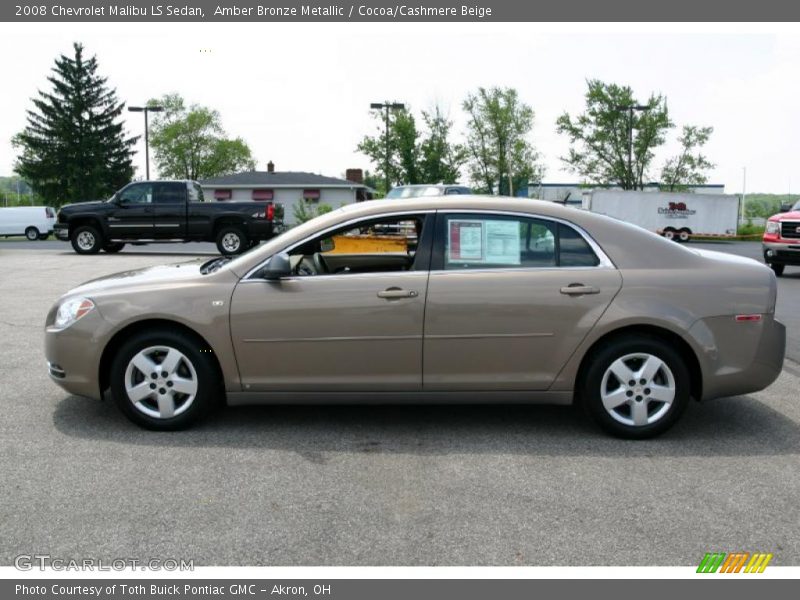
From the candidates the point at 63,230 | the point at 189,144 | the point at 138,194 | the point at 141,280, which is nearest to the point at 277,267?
the point at 141,280

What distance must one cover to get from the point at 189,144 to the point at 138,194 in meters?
76.7

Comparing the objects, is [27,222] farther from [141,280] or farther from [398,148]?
[141,280]

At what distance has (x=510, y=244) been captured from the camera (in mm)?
5055

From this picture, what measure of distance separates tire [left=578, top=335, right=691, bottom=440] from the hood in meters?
2.67

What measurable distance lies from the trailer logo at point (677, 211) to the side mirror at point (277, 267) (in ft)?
123

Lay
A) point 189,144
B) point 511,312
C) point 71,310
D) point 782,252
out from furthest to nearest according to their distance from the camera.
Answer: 1. point 189,144
2. point 782,252
3. point 71,310
4. point 511,312

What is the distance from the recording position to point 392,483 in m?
4.23

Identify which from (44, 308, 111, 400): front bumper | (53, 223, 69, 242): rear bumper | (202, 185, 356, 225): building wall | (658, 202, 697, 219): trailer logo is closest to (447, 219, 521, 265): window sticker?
(44, 308, 111, 400): front bumper

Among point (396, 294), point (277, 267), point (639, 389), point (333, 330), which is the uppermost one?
point (277, 267)

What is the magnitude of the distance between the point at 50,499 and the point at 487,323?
2646 mm

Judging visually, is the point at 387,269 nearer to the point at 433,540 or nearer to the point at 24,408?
the point at 433,540

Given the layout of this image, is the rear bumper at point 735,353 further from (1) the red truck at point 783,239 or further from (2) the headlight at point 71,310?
(1) the red truck at point 783,239

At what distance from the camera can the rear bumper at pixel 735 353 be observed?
4.92 m

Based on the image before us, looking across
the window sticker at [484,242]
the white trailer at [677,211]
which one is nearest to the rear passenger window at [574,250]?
the window sticker at [484,242]
